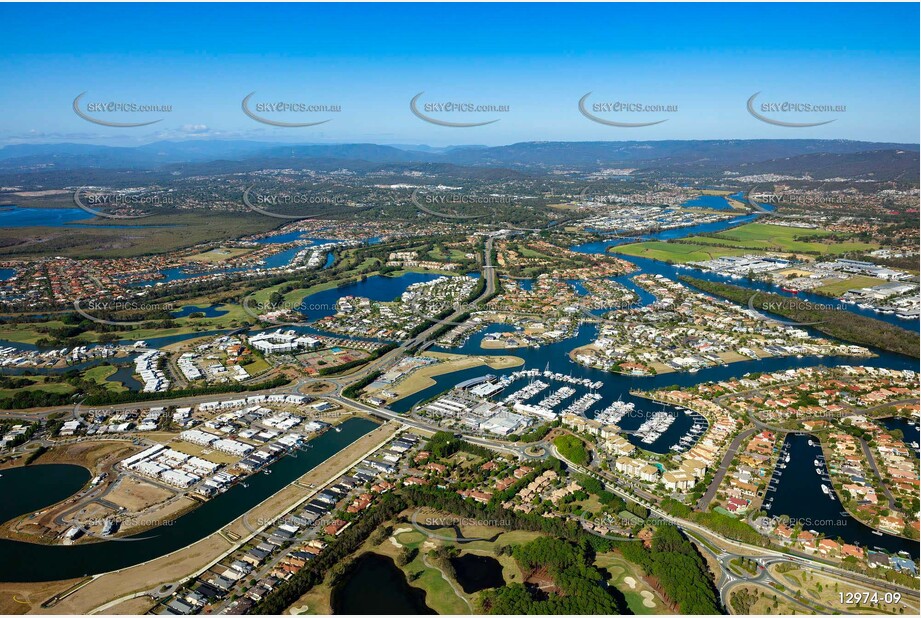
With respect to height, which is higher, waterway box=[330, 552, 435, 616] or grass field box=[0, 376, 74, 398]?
grass field box=[0, 376, 74, 398]

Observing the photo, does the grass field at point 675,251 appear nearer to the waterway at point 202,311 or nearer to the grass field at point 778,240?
the grass field at point 778,240

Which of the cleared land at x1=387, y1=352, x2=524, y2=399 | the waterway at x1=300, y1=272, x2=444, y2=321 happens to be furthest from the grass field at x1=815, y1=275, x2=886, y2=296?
the waterway at x1=300, y1=272, x2=444, y2=321

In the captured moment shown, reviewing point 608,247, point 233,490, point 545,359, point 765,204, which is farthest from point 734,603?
point 765,204

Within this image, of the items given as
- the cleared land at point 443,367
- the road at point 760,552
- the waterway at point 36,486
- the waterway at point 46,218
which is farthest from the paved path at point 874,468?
the waterway at point 46,218

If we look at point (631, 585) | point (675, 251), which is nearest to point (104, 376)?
point (631, 585)

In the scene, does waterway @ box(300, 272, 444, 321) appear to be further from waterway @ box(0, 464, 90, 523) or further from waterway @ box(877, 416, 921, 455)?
waterway @ box(877, 416, 921, 455)
